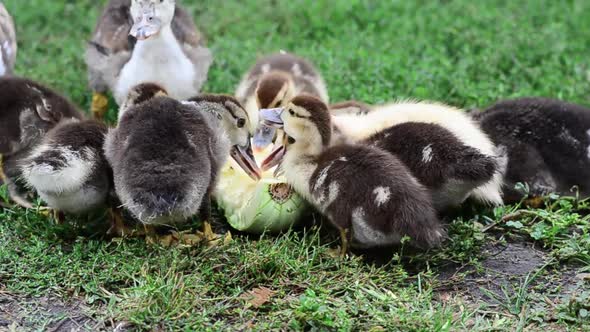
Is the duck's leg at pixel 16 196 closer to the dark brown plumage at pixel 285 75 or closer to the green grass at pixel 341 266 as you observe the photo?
the green grass at pixel 341 266

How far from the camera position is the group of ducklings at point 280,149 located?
4227 millimetres

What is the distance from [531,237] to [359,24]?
147 inches

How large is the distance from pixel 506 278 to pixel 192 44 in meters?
3.20

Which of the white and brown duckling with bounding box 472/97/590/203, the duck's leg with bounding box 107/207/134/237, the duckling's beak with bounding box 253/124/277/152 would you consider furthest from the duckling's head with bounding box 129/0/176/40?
Result: the white and brown duckling with bounding box 472/97/590/203

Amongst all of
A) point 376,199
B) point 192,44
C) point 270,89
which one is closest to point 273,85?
A: point 270,89

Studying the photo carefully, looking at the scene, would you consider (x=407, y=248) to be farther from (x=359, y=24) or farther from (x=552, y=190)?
(x=359, y=24)

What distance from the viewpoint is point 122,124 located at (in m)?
4.50

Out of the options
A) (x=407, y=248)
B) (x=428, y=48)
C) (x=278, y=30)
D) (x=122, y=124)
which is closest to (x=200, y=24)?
(x=278, y=30)

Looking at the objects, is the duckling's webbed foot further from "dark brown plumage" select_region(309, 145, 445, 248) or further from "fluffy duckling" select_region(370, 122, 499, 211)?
"fluffy duckling" select_region(370, 122, 499, 211)

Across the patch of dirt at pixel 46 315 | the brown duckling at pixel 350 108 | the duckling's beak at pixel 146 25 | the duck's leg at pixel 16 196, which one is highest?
the duckling's beak at pixel 146 25

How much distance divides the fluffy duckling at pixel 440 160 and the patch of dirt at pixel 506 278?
1.34 ft

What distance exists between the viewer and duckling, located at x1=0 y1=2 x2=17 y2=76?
587 centimetres

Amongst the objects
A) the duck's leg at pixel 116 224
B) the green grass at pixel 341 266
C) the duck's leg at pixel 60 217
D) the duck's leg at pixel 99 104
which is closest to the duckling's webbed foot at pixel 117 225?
the duck's leg at pixel 116 224

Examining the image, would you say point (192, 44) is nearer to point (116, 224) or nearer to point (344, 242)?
point (116, 224)
